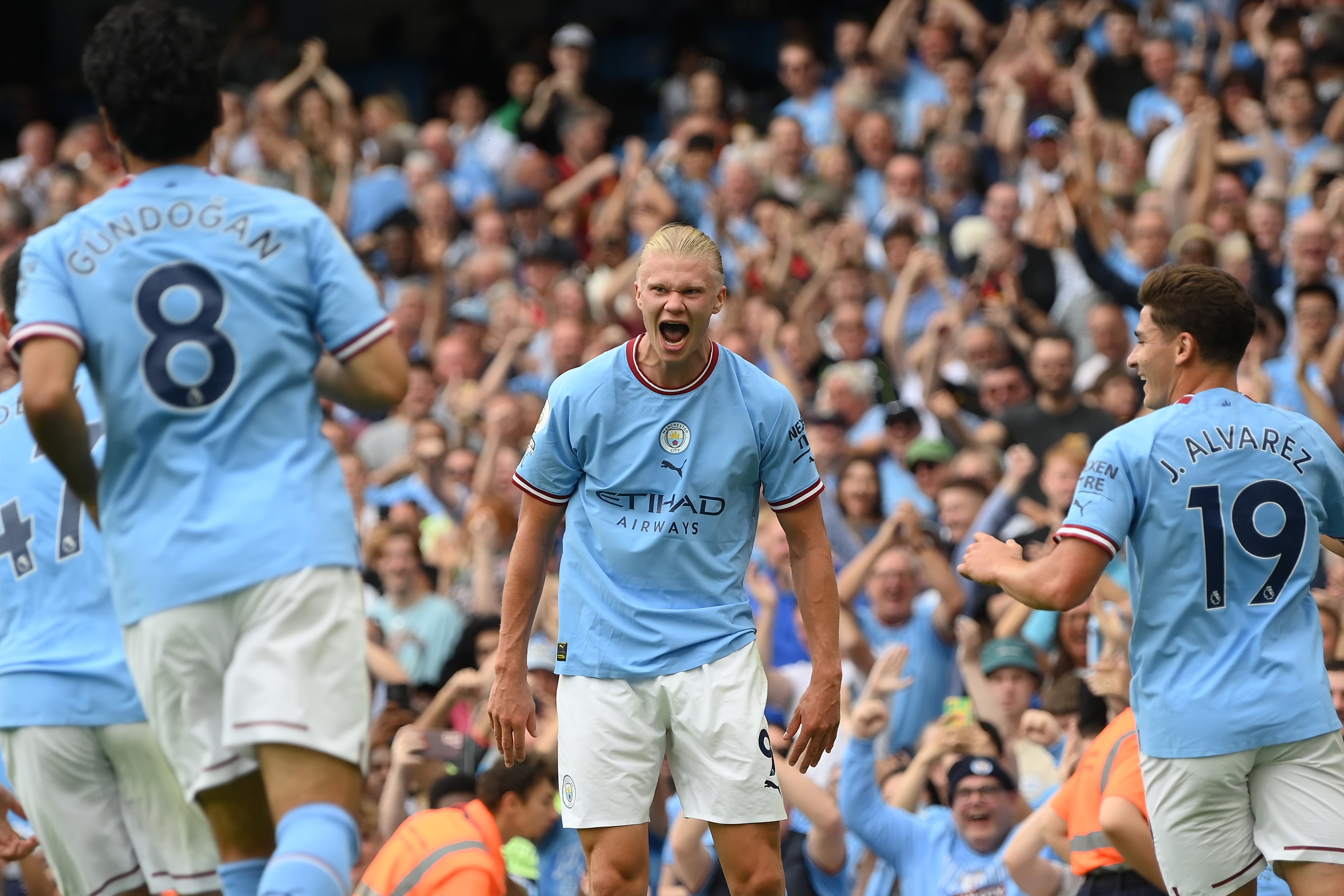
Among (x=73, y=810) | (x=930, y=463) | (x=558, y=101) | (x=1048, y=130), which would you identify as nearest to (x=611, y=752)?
(x=73, y=810)

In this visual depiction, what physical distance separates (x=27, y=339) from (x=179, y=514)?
553 millimetres

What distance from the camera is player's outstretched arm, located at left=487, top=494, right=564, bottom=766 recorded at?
18.1 feet

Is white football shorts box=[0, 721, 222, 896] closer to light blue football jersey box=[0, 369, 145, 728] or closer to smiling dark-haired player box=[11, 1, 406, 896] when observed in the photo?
light blue football jersey box=[0, 369, 145, 728]

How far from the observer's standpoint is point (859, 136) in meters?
14.5

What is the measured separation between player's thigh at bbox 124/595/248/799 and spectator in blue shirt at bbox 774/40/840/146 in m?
12.0

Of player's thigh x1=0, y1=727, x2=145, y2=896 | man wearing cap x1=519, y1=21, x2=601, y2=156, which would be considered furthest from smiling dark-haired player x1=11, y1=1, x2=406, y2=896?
man wearing cap x1=519, y1=21, x2=601, y2=156

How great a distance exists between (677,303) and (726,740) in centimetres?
140

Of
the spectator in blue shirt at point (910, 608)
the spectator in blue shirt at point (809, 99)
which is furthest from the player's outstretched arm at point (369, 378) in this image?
the spectator in blue shirt at point (809, 99)

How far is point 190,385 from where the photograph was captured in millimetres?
4215

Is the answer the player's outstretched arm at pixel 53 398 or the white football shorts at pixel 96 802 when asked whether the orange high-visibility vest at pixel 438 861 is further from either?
the player's outstretched arm at pixel 53 398

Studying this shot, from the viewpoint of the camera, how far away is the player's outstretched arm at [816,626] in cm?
555

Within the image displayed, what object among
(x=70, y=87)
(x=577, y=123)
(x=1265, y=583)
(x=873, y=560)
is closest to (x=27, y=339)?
(x=1265, y=583)

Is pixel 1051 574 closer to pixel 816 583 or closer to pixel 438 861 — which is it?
pixel 816 583

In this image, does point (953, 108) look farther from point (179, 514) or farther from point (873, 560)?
point (179, 514)
